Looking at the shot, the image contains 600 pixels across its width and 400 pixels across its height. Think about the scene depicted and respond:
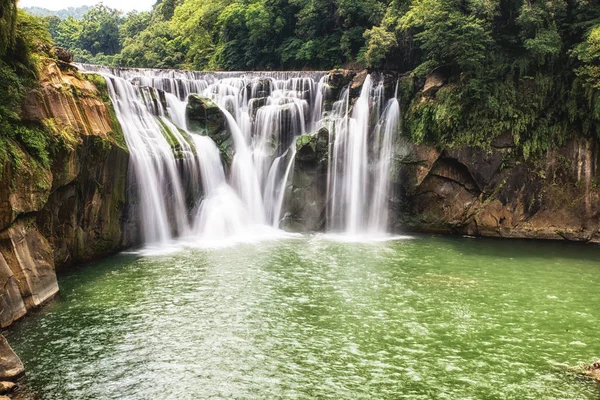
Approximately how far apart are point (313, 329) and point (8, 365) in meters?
5.96

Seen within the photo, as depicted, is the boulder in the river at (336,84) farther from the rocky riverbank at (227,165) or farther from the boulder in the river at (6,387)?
the boulder in the river at (6,387)

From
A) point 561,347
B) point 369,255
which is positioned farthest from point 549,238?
point 561,347

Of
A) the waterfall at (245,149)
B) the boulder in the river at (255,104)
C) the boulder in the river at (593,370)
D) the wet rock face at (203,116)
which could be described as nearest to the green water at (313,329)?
the boulder in the river at (593,370)

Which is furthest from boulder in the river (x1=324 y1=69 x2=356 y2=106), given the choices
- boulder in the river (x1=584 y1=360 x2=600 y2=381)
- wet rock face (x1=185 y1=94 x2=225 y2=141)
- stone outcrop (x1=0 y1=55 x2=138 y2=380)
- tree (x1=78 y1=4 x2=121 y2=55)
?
tree (x1=78 y1=4 x2=121 y2=55)

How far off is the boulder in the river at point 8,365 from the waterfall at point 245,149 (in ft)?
34.5

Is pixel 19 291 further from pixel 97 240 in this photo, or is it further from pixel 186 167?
pixel 186 167

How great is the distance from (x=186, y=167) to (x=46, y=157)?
8117mm

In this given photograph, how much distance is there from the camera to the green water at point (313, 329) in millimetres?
8484

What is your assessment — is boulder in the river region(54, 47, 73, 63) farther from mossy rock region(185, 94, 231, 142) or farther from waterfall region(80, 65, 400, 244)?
mossy rock region(185, 94, 231, 142)

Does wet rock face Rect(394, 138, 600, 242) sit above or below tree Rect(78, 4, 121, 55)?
below

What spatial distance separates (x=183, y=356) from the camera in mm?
9539

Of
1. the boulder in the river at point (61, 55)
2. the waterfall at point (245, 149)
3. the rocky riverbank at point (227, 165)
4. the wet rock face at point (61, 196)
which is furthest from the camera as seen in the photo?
the waterfall at point (245, 149)

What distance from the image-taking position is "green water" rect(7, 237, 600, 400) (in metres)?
8.48

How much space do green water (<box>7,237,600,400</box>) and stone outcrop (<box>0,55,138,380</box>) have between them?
70 cm
